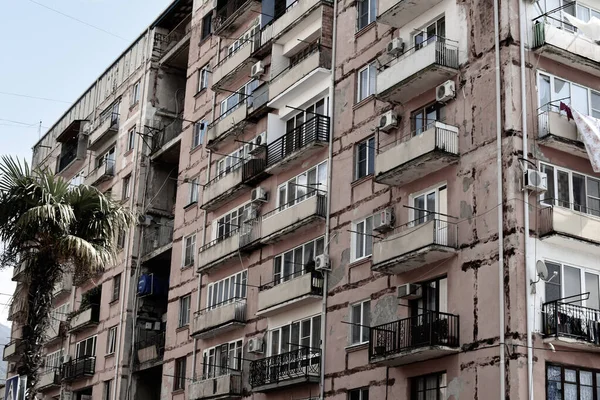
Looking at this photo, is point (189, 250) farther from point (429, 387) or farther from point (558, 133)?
point (558, 133)

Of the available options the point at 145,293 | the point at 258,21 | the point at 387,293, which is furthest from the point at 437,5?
the point at 145,293

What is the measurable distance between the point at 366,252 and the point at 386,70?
6203mm

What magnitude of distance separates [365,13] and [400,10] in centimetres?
416

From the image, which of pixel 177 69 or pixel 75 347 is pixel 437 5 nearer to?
pixel 177 69

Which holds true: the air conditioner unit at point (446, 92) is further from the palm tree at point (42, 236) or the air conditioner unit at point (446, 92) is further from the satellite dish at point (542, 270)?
the palm tree at point (42, 236)

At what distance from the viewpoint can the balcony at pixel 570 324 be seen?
1034 inches

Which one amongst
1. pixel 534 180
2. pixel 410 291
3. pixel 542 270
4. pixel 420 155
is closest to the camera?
pixel 542 270

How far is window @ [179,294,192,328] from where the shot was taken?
4462 cm

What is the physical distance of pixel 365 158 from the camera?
34.3 metres

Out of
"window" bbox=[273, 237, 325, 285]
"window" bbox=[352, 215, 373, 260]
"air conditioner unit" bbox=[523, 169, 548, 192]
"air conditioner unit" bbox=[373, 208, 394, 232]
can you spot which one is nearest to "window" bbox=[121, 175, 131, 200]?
"window" bbox=[273, 237, 325, 285]

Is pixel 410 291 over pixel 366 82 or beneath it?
beneath

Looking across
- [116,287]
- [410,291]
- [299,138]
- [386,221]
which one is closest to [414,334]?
[410,291]

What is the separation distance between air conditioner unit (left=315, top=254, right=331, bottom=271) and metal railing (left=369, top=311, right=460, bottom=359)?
439 cm

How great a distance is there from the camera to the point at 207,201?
43531mm
